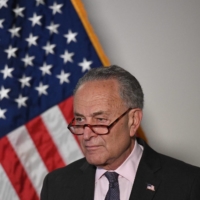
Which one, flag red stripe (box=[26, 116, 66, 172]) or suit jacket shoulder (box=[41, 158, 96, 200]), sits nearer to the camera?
A: suit jacket shoulder (box=[41, 158, 96, 200])

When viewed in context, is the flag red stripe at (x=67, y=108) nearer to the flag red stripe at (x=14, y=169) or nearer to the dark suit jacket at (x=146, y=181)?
the flag red stripe at (x=14, y=169)

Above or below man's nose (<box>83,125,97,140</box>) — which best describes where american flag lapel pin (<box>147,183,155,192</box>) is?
below

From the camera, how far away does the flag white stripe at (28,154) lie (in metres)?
2.54

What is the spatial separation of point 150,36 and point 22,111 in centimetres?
89

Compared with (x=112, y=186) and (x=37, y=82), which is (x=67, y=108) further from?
(x=112, y=186)

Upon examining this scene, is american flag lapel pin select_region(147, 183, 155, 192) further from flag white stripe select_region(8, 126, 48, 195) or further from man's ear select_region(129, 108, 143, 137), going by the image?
flag white stripe select_region(8, 126, 48, 195)

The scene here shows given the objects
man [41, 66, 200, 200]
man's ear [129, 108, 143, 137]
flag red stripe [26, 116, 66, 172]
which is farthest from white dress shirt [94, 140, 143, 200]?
flag red stripe [26, 116, 66, 172]

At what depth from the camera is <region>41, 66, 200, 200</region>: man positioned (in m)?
1.70

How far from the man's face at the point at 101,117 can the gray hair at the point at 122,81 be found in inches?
0.6

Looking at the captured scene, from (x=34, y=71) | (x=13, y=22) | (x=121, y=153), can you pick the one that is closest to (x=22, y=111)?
(x=34, y=71)

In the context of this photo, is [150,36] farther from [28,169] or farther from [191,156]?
[28,169]

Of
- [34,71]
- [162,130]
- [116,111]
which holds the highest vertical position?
[34,71]

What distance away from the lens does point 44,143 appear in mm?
2592

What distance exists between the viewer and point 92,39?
2.67 meters
